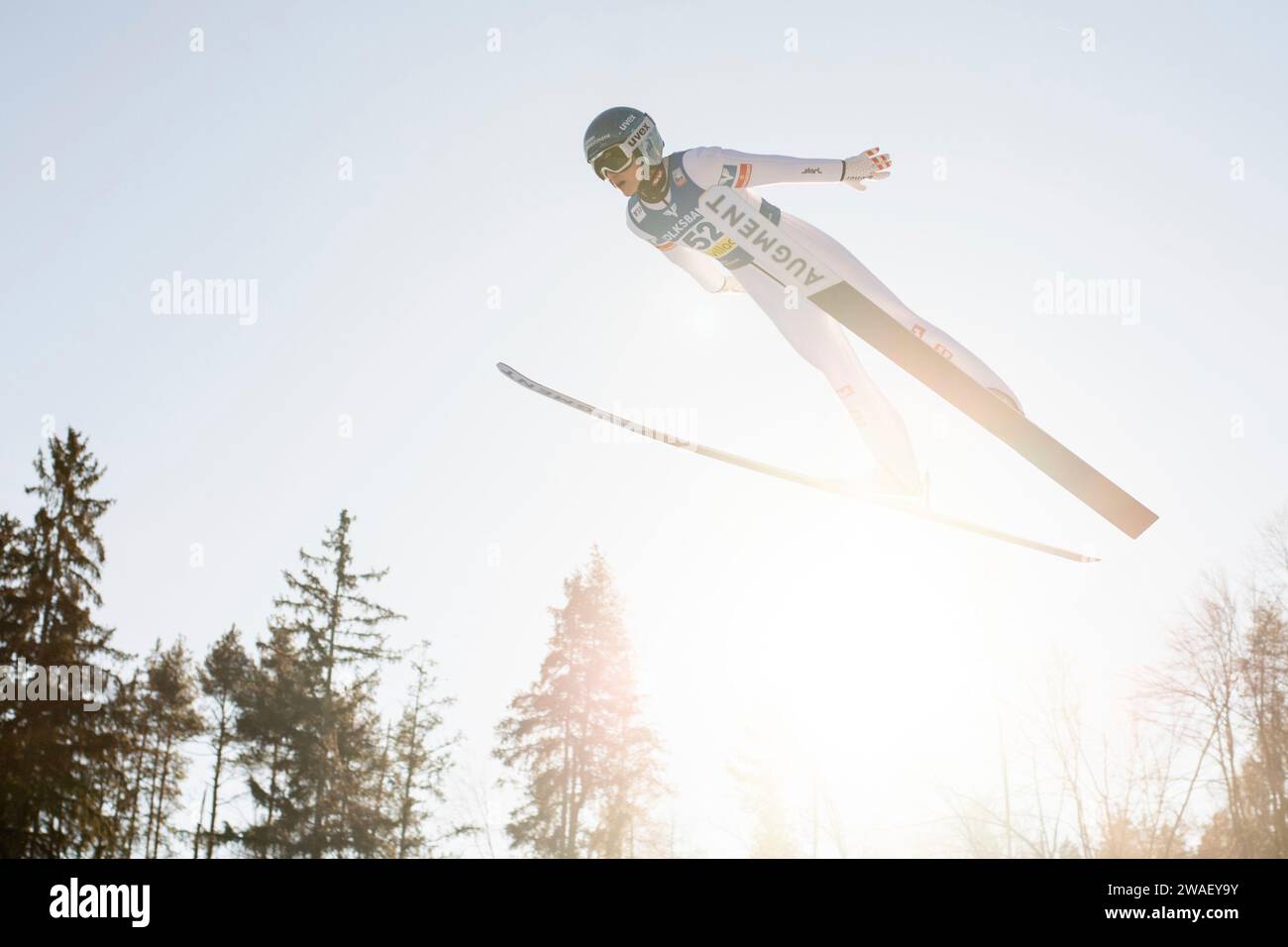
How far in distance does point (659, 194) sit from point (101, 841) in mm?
18170

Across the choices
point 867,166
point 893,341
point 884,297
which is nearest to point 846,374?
point 893,341

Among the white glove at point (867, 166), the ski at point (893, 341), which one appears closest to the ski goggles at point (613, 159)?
the ski at point (893, 341)

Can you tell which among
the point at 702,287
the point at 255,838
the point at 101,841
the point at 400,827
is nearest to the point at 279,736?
the point at 255,838

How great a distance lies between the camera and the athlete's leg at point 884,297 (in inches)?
217

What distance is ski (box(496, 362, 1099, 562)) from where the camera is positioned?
6.25m

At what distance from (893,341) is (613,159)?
6.11 ft

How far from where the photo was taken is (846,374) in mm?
5793

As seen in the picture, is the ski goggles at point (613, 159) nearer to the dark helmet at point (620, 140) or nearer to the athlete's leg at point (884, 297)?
the dark helmet at point (620, 140)

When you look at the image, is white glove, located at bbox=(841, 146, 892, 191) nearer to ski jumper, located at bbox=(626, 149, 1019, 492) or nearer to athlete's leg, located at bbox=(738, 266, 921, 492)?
ski jumper, located at bbox=(626, 149, 1019, 492)

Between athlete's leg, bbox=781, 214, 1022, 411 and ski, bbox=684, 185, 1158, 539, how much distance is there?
5 cm

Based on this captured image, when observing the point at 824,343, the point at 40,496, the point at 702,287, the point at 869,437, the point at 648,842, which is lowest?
the point at 648,842
